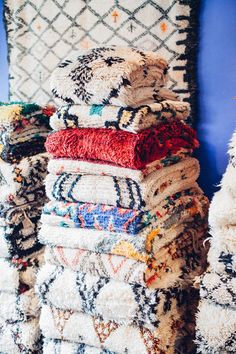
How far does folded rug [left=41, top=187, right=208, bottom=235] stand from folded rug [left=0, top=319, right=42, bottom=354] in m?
0.43

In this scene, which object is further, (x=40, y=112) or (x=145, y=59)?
(x=40, y=112)

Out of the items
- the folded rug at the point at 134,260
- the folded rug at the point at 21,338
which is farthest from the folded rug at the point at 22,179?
the folded rug at the point at 21,338

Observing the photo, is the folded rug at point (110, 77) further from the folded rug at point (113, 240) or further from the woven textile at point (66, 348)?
the woven textile at point (66, 348)

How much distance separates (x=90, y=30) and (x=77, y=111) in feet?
2.05

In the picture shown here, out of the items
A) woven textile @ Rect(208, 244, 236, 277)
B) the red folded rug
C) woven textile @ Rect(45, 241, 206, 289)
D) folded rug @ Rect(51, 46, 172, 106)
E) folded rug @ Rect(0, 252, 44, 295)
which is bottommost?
folded rug @ Rect(0, 252, 44, 295)

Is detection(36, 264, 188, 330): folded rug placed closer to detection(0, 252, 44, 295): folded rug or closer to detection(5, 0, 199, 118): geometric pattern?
detection(0, 252, 44, 295): folded rug

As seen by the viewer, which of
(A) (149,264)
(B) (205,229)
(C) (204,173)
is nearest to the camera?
(A) (149,264)

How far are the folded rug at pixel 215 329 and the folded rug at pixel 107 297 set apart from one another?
115mm

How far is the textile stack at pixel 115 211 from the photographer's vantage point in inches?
54.7

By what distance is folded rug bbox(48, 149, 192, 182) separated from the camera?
140 centimetres

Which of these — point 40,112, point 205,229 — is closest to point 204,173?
point 205,229

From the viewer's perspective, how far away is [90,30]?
1952 mm

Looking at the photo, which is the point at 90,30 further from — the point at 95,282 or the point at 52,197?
the point at 95,282

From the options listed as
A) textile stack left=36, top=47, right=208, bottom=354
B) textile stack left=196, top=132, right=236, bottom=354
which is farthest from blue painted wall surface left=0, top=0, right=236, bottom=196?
textile stack left=196, top=132, right=236, bottom=354
